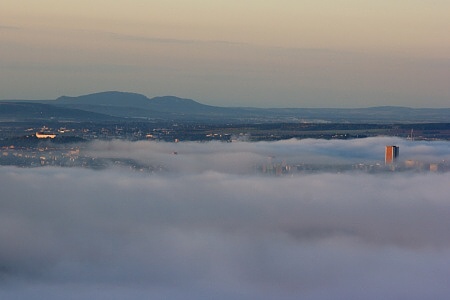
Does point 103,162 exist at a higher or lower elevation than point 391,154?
lower

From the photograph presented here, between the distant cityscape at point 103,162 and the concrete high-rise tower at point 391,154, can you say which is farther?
the concrete high-rise tower at point 391,154

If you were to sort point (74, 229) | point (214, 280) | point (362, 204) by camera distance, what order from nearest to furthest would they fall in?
point (214, 280) → point (74, 229) → point (362, 204)

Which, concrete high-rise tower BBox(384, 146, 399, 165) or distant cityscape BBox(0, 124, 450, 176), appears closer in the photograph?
distant cityscape BBox(0, 124, 450, 176)

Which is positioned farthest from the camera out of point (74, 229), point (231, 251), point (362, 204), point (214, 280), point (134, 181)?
point (134, 181)

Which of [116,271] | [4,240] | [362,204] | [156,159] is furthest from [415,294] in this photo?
[156,159]

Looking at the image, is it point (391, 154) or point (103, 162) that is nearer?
point (103, 162)

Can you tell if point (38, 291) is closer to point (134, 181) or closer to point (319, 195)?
point (319, 195)

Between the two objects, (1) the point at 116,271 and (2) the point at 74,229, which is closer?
(1) the point at 116,271
